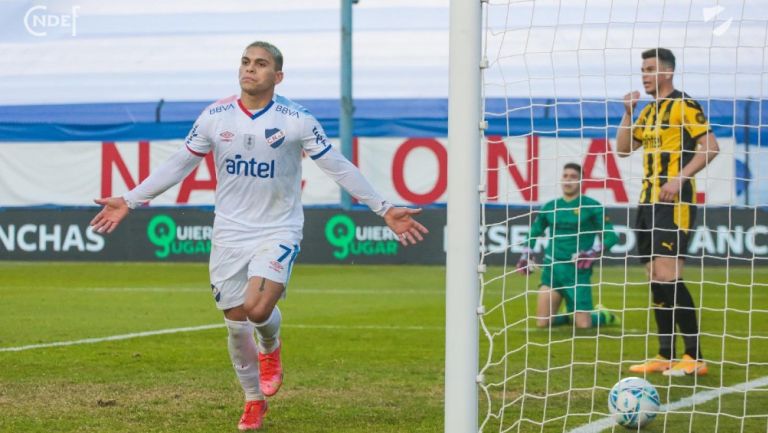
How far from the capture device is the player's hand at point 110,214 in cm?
598

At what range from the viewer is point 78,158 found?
2508 centimetres

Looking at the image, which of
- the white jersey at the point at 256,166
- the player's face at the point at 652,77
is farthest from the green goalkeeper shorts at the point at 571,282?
the white jersey at the point at 256,166

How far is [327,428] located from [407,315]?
6530mm

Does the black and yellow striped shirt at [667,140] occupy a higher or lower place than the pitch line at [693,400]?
higher

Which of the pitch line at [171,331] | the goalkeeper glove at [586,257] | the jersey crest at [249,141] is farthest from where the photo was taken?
the goalkeeper glove at [586,257]

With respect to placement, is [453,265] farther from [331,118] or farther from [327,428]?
[331,118]

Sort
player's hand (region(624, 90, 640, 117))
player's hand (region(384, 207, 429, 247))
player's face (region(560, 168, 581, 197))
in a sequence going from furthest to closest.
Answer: player's face (region(560, 168, 581, 197)), player's hand (region(624, 90, 640, 117)), player's hand (region(384, 207, 429, 247))

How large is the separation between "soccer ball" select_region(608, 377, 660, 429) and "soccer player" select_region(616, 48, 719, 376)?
1.51 metres

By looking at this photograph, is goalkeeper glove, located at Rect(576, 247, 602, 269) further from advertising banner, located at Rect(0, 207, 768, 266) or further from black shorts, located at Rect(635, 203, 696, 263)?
advertising banner, located at Rect(0, 207, 768, 266)

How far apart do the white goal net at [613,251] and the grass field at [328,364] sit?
0.04m

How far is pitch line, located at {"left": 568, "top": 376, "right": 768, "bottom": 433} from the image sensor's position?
19.8 ft

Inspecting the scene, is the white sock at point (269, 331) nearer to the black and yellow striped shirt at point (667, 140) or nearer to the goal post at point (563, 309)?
the goal post at point (563, 309)

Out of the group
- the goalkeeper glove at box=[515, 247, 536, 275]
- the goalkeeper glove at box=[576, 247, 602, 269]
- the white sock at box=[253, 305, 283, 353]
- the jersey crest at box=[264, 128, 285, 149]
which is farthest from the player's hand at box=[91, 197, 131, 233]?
the goalkeeper glove at box=[576, 247, 602, 269]

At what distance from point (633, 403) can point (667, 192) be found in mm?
1962
